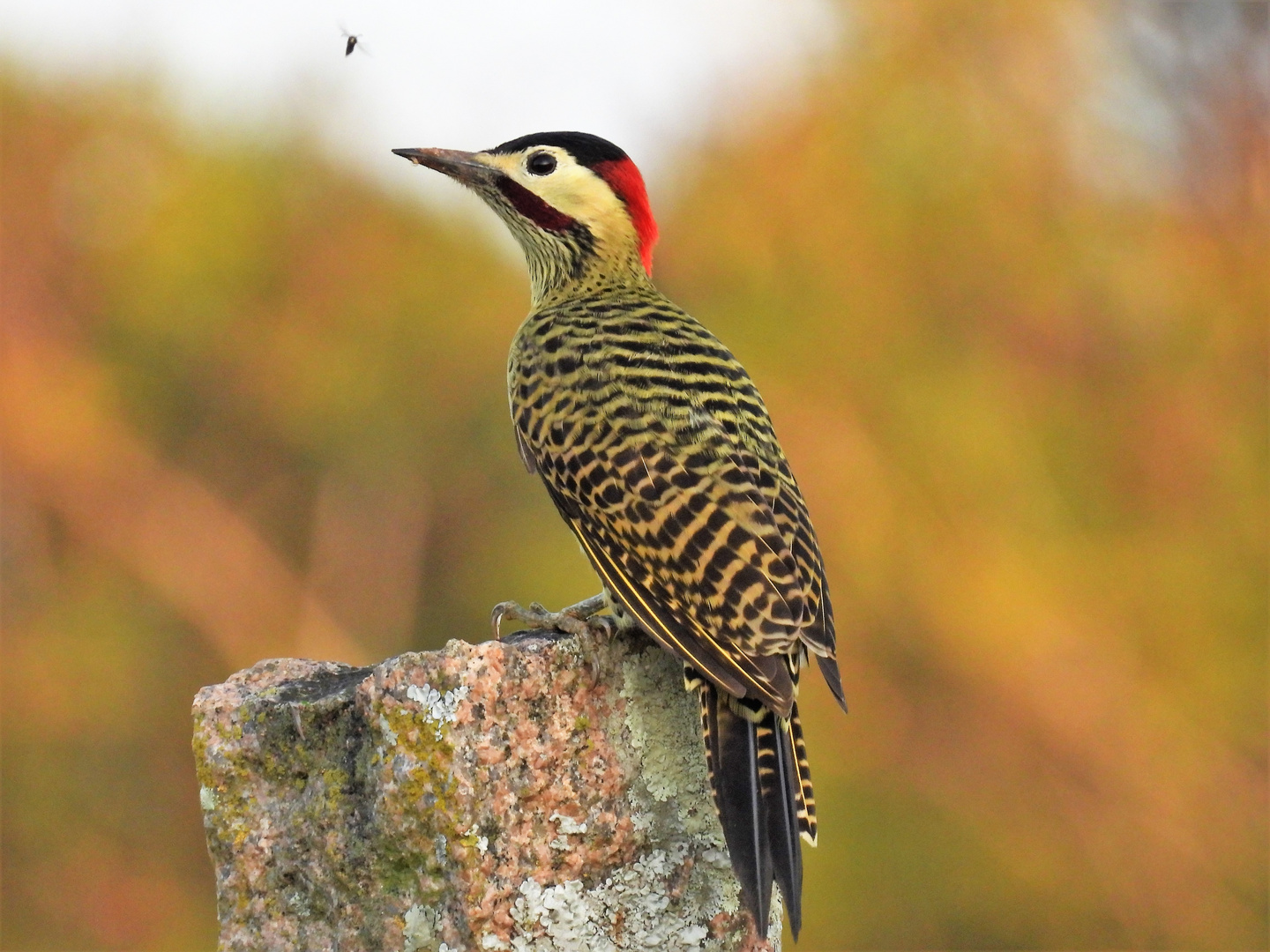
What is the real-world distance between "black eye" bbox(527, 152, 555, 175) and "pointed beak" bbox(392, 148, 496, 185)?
132 millimetres

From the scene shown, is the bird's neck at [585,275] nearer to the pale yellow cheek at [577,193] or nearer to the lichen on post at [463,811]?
A: the pale yellow cheek at [577,193]

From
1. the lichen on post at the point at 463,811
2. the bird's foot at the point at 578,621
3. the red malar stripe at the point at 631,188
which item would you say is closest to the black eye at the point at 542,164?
the red malar stripe at the point at 631,188

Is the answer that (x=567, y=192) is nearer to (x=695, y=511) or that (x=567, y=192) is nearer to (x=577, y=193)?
(x=577, y=193)

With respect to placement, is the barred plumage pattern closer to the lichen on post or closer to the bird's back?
the bird's back

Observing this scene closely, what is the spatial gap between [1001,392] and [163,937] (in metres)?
6.11

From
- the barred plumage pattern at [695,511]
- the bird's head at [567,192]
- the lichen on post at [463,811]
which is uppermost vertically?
the bird's head at [567,192]

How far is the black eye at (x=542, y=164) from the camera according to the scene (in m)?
4.61

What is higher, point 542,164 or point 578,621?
point 542,164

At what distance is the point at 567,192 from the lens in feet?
15.2

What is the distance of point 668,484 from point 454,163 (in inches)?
64.8

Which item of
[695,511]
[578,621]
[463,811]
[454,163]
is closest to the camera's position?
[463,811]

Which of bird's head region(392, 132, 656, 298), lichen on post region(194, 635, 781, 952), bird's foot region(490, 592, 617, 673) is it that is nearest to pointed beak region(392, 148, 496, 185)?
bird's head region(392, 132, 656, 298)

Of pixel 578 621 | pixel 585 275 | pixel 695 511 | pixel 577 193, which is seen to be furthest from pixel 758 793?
pixel 577 193

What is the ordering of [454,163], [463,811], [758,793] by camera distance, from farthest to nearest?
1. [454,163]
2. [758,793]
3. [463,811]
